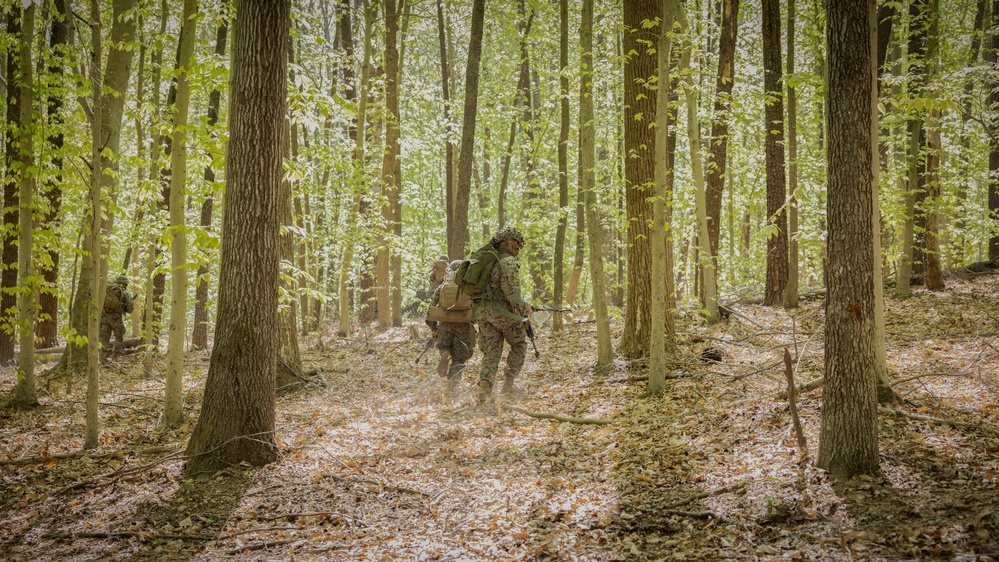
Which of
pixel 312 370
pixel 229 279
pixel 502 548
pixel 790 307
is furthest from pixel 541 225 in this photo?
pixel 502 548

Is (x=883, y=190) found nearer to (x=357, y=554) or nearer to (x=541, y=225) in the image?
(x=541, y=225)

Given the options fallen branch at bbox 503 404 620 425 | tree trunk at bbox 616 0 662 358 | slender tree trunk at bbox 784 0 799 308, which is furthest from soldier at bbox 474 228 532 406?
slender tree trunk at bbox 784 0 799 308

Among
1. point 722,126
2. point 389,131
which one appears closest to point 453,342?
point 389,131

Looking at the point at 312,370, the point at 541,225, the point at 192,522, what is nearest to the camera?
the point at 192,522

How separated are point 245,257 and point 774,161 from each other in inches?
451

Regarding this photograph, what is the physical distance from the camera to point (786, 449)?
453 centimetres

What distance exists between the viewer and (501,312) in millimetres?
7559

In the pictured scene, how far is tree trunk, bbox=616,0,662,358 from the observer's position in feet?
25.9

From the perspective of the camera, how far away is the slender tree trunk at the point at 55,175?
6.84 metres

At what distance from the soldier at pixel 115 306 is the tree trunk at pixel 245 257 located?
9182 millimetres

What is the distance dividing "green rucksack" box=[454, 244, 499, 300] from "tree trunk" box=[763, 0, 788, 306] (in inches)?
291

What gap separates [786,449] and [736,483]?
26.5 inches

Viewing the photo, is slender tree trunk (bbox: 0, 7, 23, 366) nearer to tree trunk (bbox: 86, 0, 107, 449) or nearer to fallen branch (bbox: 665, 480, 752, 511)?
tree trunk (bbox: 86, 0, 107, 449)

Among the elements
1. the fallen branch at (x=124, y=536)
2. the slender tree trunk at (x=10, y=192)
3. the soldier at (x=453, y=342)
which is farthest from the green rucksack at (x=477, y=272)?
the slender tree trunk at (x=10, y=192)
